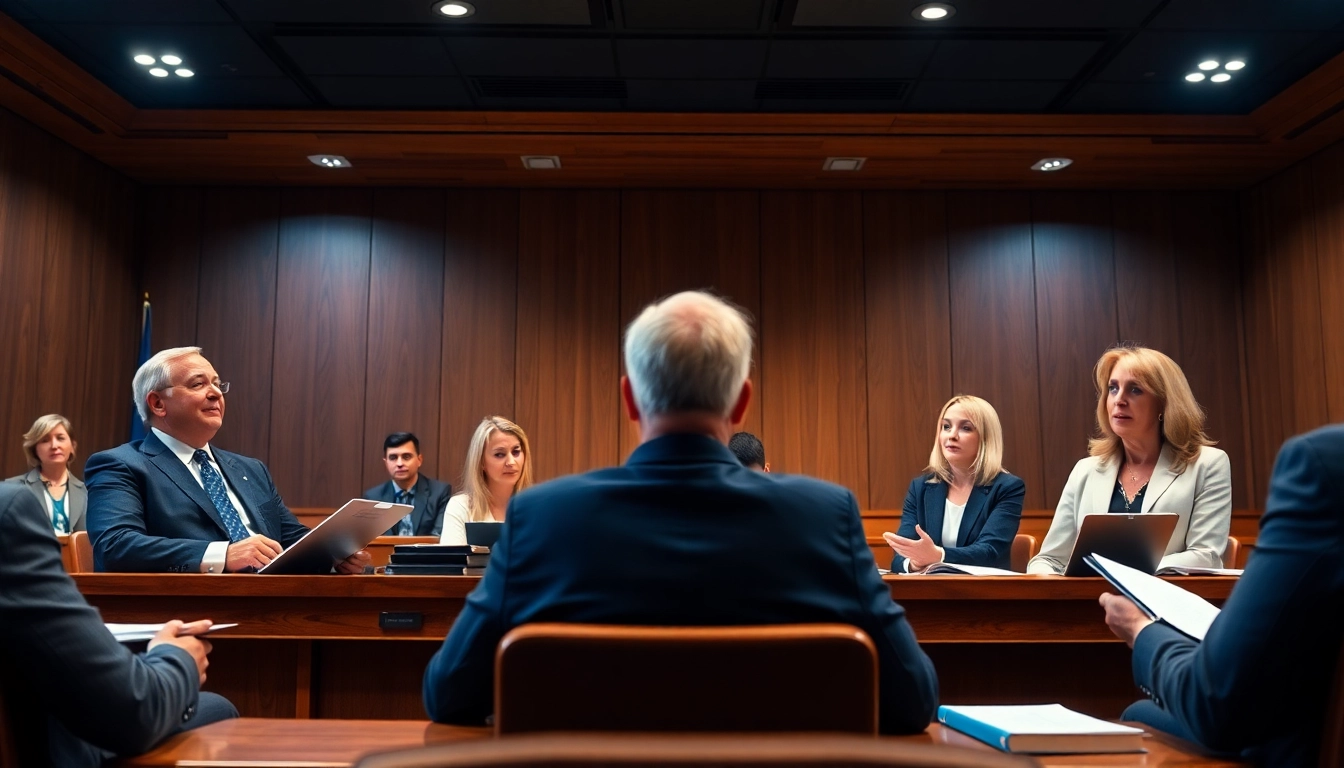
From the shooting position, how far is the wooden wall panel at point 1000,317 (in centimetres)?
714

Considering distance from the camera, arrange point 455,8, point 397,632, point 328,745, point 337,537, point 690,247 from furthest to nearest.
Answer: point 690,247 → point 455,8 → point 337,537 → point 397,632 → point 328,745

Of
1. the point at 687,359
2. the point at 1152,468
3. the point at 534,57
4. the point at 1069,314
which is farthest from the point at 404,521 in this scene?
the point at 687,359

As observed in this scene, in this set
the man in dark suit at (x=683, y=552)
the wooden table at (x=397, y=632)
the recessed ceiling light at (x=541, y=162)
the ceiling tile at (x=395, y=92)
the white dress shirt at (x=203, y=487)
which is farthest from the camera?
the recessed ceiling light at (x=541, y=162)

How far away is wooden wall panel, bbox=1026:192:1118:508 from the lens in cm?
713

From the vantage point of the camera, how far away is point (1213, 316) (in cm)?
729

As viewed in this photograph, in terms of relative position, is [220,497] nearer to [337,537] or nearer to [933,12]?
[337,537]

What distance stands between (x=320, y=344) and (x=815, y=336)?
3487 mm

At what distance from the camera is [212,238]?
7.32 metres

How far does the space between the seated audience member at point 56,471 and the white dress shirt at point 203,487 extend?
9.74 feet

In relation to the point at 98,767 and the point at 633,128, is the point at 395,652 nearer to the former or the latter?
the point at 98,767

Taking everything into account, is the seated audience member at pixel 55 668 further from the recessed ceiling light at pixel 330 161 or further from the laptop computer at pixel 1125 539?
the recessed ceiling light at pixel 330 161

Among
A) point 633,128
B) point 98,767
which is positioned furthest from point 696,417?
point 633,128

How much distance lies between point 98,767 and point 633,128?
5.32 metres

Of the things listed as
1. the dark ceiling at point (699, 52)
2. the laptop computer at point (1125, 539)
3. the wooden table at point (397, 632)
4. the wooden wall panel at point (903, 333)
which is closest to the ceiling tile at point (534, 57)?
the dark ceiling at point (699, 52)
